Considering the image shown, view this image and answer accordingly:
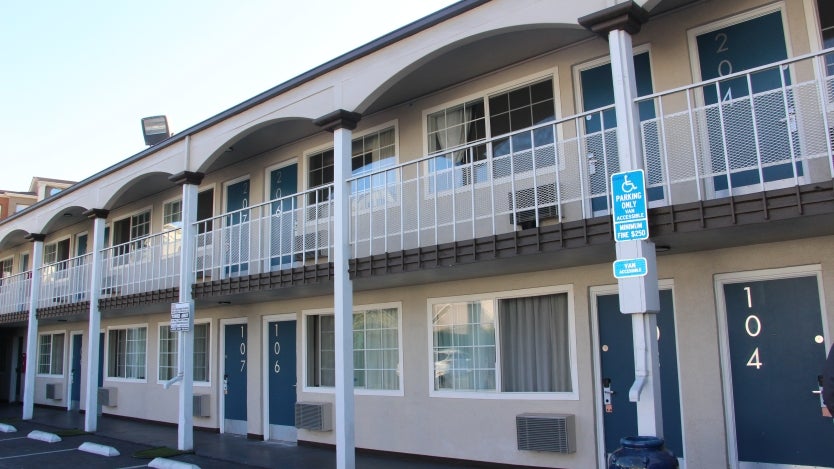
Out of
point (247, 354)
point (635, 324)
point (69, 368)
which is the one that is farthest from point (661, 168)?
point (69, 368)

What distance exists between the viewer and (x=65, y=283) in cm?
1909

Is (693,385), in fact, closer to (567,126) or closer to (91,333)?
(567,126)

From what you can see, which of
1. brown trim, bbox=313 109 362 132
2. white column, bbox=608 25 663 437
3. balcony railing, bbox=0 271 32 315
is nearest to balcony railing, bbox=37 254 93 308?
balcony railing, bbox=0 271 32 315

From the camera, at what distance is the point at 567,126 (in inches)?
363

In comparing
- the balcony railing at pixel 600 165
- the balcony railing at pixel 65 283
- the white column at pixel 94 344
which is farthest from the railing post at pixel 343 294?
the balcony railing at pixel 65 283

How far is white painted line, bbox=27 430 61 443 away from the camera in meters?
14.1

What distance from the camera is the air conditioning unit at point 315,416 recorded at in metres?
11.9

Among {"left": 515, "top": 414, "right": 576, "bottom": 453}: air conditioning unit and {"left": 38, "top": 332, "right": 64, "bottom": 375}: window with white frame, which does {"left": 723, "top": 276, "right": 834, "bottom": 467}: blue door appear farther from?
{"left": 38, "top": 332, "right": 64, "bottom": 375}: window with white frame

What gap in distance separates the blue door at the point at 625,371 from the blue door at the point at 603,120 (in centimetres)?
142

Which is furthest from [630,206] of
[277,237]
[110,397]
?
[110,397]

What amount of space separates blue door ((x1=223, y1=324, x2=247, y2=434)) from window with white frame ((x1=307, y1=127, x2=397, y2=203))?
12.3 feet

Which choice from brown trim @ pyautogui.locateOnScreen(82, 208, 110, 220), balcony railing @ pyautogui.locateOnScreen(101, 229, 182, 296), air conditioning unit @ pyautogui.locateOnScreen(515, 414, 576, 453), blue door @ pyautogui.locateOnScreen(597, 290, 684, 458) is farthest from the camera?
brown trim @ pyautogui.locateOnScreen(82, 208, 110, 220)

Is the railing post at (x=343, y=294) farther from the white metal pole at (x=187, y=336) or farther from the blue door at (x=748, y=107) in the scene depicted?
the blue door at (x=748, y=107)

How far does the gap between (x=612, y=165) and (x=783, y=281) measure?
231cm
